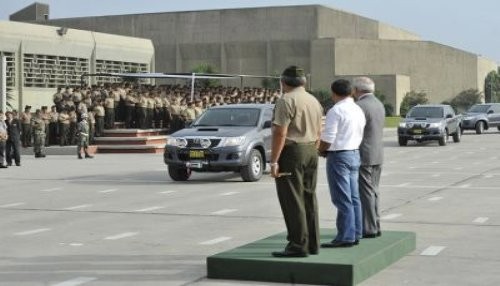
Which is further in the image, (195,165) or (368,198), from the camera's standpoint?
(195,165)

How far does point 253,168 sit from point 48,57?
35.5 metres

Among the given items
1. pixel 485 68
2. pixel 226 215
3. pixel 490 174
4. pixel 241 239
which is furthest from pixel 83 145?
pixel 485 68

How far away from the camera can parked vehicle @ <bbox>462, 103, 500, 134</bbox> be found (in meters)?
45.0

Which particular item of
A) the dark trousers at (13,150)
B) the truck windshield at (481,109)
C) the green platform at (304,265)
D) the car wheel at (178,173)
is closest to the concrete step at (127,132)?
the dark trousers at (13,150)

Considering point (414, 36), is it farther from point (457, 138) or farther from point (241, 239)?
point (241, 239)

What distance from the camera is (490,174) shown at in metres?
19.9

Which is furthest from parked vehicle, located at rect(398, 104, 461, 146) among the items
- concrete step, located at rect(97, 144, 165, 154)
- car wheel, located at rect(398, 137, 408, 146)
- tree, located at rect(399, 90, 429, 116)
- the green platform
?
tree, located at rect(399, 90, 429, 116)

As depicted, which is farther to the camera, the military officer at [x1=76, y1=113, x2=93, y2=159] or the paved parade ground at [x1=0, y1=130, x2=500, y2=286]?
the military officer at [x1=76, y1=113, x2=93, y2=159]

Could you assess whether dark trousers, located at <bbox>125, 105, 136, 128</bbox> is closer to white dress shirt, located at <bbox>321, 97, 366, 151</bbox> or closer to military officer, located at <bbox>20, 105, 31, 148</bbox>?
military officer, located at <bbox>20, 105, 31, 148</bbox>

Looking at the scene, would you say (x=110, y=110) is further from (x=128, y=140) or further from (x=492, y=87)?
(x=492, y=87)

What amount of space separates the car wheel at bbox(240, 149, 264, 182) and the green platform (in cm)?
996

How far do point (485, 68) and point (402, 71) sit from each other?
67.5 feet

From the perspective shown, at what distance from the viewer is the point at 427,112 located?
34.8 metres

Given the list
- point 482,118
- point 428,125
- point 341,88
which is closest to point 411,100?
point 482,118
